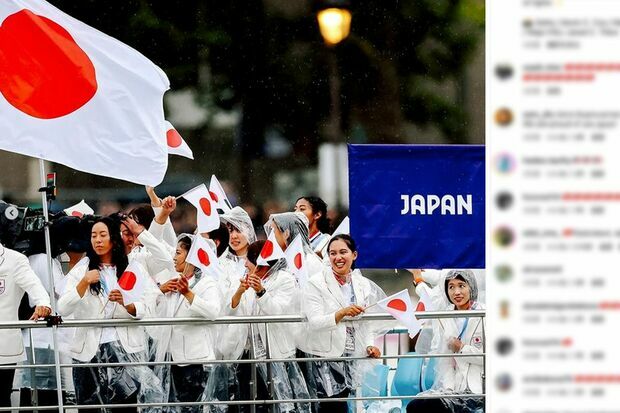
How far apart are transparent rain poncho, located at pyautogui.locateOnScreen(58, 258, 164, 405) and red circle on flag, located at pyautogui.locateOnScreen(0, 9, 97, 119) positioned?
1.51m

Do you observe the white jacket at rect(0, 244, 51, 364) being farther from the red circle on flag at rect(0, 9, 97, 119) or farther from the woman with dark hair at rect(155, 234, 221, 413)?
the red circle on flag at rect(0, 9, 97, 119)

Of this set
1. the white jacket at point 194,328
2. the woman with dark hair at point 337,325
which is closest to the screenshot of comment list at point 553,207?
the woman with dark hair at point 337,325

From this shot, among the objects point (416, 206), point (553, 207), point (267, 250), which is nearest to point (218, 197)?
point (267, 250)

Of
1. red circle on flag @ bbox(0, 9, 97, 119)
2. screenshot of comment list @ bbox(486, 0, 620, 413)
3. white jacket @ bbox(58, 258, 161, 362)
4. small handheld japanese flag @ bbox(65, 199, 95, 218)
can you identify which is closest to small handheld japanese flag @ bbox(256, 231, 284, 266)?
white jacket @ bbox(58, 258, 161, 362)

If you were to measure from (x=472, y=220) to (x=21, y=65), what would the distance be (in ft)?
9.47

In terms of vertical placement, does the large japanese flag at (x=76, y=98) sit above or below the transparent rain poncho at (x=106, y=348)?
above

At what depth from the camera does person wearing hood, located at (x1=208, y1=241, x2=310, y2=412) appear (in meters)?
6.46

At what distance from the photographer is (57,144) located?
5289 millimetres

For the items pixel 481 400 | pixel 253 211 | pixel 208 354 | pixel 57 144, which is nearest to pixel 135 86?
pixel 57 144

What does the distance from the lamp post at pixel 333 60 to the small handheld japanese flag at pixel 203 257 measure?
3388mm

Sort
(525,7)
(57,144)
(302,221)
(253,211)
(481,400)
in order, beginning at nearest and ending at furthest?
(525,7) → (57,144) → (481,400) → (302,221) → (253,211)

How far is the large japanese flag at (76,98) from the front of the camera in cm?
529

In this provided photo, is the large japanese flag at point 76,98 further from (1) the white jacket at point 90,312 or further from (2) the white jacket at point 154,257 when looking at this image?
(2) the white jacket at point 154,257

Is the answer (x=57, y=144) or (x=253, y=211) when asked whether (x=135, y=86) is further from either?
(x=253, y=211)
